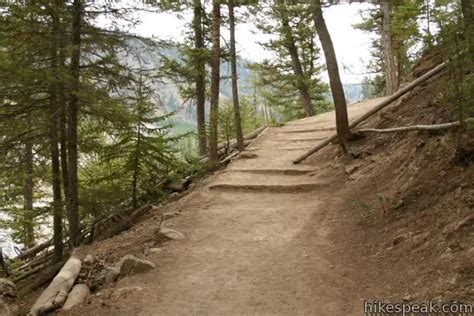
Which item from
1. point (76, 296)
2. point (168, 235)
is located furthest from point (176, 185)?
point (76, 296)

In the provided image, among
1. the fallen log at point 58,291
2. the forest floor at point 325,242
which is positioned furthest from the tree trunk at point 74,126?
the fallen log at point 58,291

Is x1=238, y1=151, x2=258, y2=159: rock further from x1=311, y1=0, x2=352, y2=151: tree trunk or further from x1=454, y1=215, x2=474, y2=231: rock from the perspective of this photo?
x1=454, y1=215, x2=474, y2=231: rock

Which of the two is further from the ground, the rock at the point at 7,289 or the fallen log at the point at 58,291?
the fallen log at the point at 58,291

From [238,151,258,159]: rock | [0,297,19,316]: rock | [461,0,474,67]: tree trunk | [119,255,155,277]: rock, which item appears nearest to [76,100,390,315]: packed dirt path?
[119,255,155,277]: rock

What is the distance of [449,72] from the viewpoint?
5051 mm

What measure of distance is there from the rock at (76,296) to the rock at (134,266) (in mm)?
543

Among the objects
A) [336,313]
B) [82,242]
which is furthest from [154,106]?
[336,313]

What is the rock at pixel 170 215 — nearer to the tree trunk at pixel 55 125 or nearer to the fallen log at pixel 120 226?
the fallen log at pixel 120 226

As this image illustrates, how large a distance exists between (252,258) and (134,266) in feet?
5.79

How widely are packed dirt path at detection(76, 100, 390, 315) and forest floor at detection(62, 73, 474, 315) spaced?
0.02 m

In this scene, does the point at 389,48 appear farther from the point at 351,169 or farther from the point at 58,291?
the point at 58,291

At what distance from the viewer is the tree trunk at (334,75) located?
9234mm

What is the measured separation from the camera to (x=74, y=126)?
8.62m

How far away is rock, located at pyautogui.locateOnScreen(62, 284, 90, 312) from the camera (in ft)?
17.4
